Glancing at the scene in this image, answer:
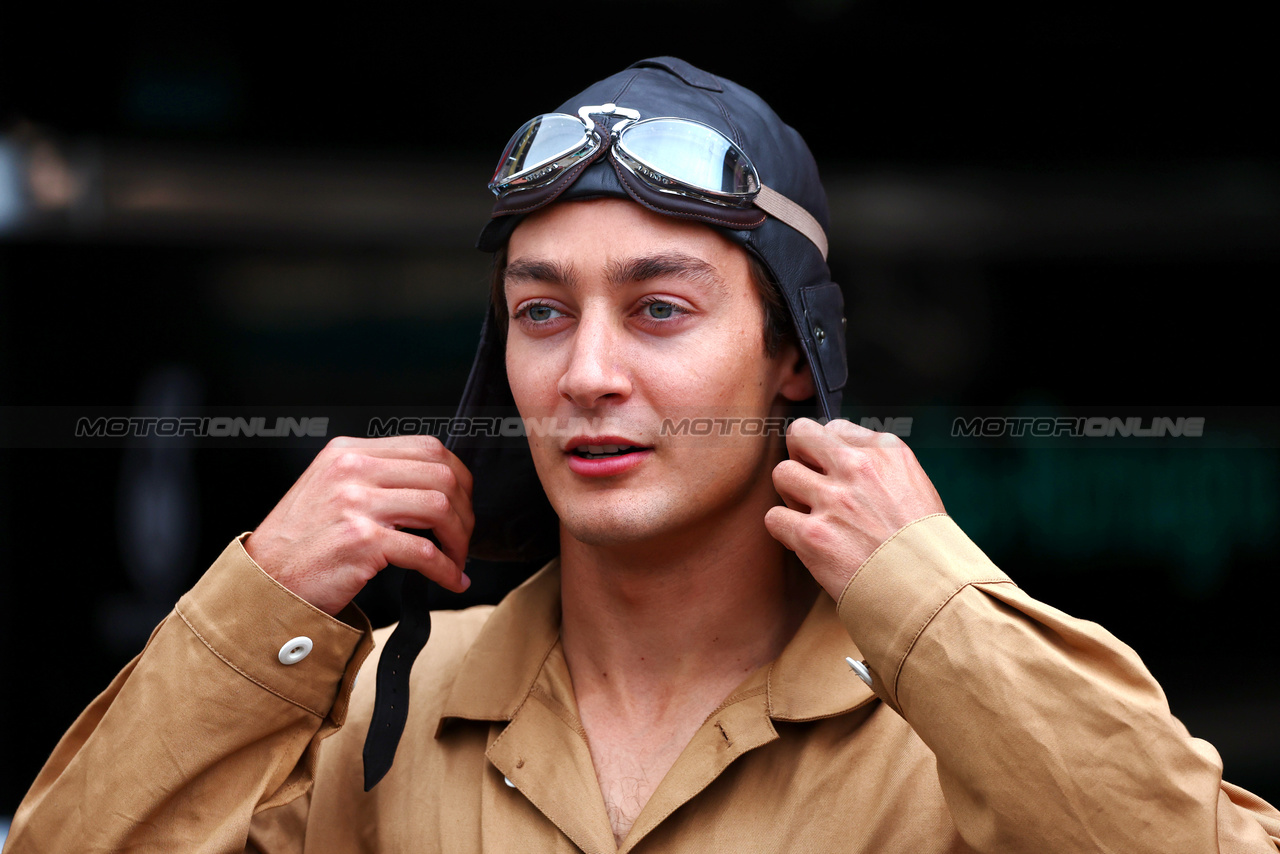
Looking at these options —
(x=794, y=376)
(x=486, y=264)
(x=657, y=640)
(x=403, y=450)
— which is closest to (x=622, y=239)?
(x=794, y=376)

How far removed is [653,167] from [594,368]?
43 centimetres

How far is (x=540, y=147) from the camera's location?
7.29 ft

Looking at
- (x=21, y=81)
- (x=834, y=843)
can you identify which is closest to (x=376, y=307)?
(x=21, y=81)

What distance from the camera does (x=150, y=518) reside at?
4.30 meters

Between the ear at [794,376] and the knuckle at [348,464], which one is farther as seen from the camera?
the ear at [794,376]

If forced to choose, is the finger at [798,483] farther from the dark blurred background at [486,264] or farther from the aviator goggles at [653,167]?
the dark blurred background at [486,264]

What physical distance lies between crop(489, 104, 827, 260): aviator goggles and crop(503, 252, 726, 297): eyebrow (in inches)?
3.8

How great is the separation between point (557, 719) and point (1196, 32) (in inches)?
141

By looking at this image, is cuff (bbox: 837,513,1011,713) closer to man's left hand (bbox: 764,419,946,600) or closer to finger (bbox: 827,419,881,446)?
man's left hand (bbox: 764,419,946,600)

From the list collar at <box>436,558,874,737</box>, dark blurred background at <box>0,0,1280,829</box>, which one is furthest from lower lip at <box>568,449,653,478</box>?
dark blurred background at <box>0,0,1280,829</box>

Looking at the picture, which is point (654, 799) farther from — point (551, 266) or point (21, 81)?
point (21, 81)

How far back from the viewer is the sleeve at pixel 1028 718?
1.58m

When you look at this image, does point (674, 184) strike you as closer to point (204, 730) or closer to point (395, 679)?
point (395, 679)

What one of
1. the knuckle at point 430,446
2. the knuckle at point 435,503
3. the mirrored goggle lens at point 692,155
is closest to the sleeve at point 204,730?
the knuckle at point 435,503
